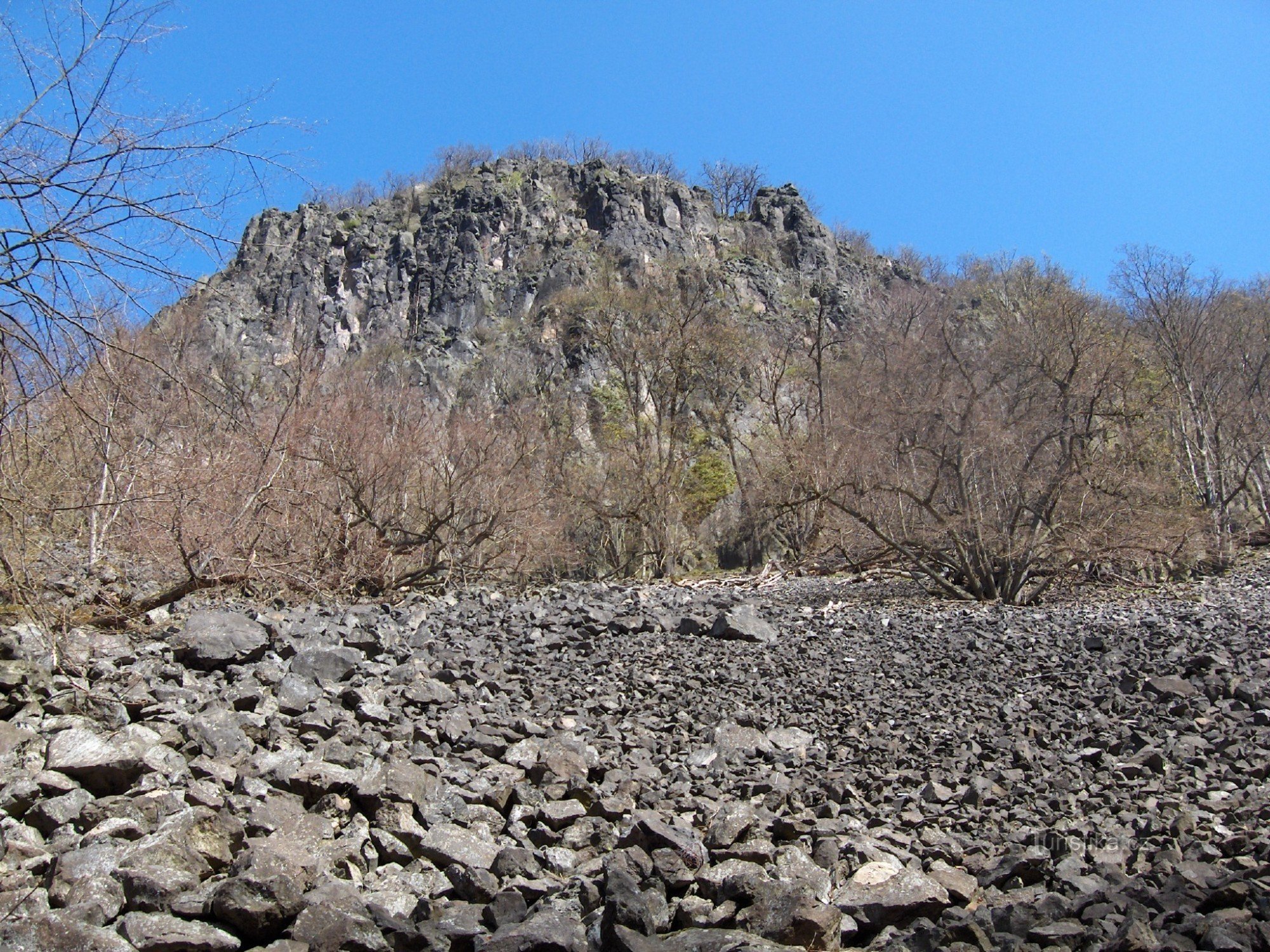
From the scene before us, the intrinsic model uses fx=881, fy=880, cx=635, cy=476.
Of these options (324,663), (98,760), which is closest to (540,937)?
(98,760)

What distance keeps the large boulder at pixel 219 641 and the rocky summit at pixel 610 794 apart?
0.03 meters

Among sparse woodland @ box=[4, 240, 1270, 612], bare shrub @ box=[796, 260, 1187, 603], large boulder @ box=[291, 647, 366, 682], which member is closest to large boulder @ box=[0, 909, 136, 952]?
sparse woodland @ box=[4, 240, 1270, 612]

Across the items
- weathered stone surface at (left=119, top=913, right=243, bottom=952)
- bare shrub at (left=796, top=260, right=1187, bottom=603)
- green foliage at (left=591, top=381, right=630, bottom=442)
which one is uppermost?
green foliage at (left=591, top=381, right=630, bottom=442)

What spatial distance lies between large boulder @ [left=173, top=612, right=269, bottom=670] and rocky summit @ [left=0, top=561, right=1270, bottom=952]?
0.03 metres

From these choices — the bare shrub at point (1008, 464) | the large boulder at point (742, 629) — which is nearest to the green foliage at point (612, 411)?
the bare shrub at point (1008, 464)

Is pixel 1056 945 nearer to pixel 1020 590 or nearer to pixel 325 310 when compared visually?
pixel 1020 590

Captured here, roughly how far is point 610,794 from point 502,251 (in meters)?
57.6

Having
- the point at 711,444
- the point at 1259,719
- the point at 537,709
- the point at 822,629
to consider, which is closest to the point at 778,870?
the point at 537,709

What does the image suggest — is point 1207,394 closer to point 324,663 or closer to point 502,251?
point 324,663

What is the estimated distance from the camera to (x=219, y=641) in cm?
568

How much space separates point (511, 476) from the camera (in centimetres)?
1602

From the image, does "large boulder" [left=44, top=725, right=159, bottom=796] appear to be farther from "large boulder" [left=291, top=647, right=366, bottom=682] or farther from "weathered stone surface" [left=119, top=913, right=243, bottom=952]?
"large boulder" [left=291, top=647, right=366, bottom=682]

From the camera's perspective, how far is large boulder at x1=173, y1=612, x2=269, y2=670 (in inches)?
218

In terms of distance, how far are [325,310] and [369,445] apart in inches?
1874
